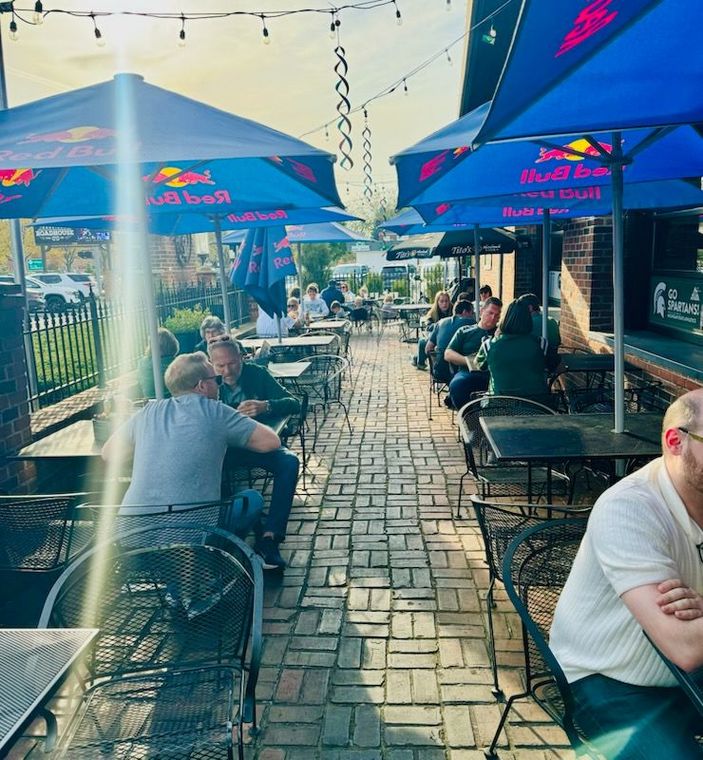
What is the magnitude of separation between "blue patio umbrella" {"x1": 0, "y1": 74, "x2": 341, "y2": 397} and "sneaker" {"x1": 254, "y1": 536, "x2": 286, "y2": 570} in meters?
1.09

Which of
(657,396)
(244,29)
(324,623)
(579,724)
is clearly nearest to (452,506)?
(324,623)

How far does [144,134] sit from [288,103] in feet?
24.4

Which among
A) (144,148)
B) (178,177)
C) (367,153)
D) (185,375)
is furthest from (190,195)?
(367,153)

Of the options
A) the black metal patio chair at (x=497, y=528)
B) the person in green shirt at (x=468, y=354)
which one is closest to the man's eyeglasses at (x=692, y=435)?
the black metal patio chair at (x=497, y=528)

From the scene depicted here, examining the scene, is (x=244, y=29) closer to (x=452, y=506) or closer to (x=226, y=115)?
(x=226, y=115)

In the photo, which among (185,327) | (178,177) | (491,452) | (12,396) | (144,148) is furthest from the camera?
(185,327)

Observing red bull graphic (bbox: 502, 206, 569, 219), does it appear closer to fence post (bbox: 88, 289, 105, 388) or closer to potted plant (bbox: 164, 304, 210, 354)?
potted plant (bbox: 164, 304, 210, 354)

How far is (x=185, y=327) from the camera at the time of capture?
29.5 ft

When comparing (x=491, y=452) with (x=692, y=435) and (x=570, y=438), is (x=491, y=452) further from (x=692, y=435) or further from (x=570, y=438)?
(x=692, y=435)

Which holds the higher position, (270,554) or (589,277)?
(589,277)

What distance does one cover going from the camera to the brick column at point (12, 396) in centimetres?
354

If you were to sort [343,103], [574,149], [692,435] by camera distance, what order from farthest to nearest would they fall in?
1. [343,103]
2. [574,149]
3. [692,435]

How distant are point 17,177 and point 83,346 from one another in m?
2.60

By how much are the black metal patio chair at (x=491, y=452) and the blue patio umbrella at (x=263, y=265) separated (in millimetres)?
3633
